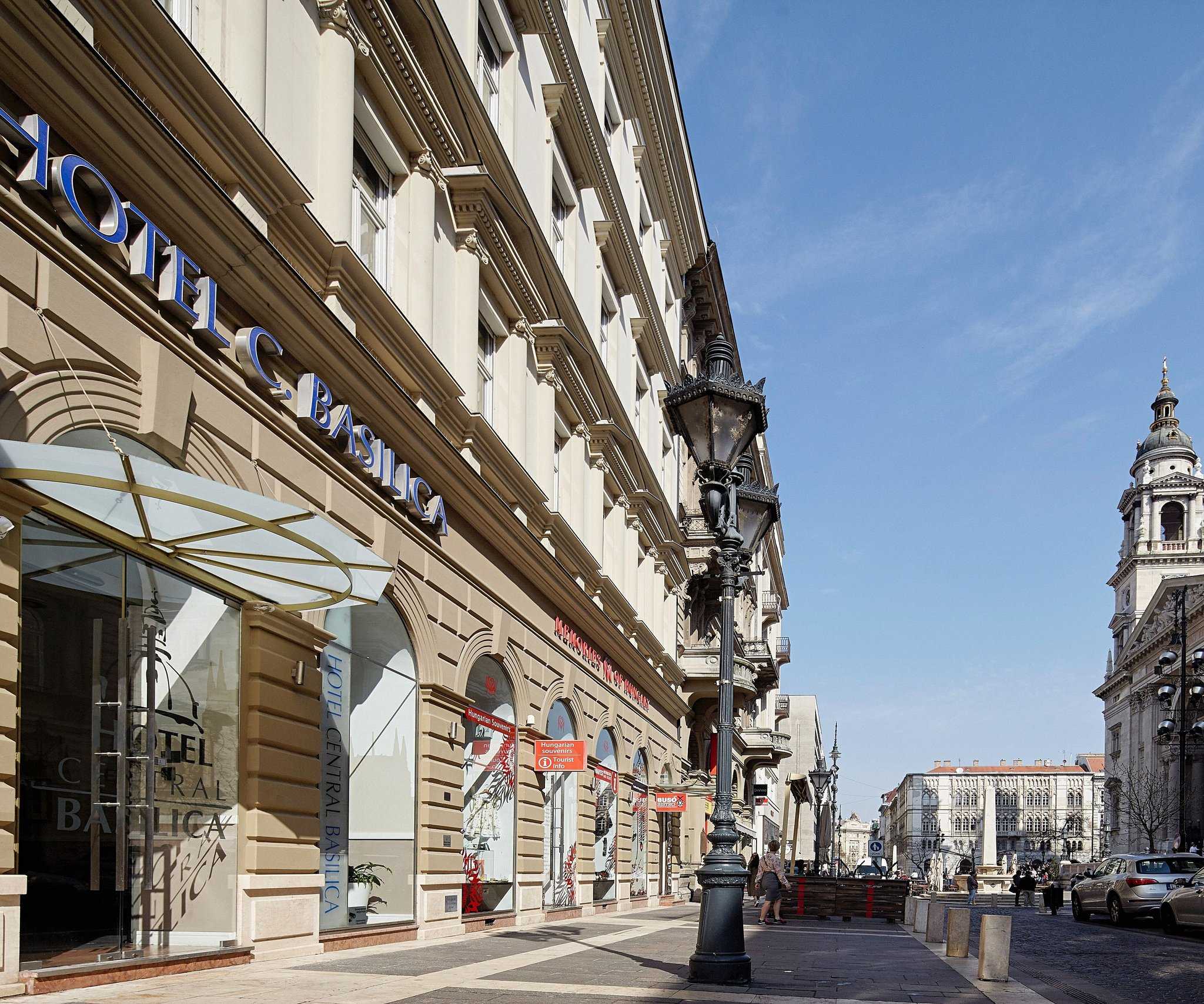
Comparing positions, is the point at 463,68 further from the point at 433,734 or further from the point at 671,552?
the point at 671,552

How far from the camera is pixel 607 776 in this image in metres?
28.4

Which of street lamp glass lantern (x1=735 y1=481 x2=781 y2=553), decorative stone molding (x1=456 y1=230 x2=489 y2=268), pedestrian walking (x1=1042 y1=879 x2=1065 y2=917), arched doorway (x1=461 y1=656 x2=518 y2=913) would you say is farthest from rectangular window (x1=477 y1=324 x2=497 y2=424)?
pedestrian walking (x1=1042 y1=879 x2=1065 y2=917)

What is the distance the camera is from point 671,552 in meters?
38.2

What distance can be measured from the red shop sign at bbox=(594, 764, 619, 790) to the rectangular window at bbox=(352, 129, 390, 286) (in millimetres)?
14068

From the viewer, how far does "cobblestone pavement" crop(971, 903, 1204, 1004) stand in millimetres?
13336

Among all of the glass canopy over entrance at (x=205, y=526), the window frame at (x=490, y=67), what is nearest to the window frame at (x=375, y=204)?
the window frame at (x=490, y=67)

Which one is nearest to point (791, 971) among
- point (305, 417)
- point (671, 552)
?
point (305, 417)

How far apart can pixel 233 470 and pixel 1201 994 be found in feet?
35.6

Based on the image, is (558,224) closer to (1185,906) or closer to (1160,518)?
(1185,906)

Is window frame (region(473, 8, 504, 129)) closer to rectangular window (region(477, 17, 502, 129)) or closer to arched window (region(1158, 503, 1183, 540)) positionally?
rectangular window (region(477, 17, 502, 129))

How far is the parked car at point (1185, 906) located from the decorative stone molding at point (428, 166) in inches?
670

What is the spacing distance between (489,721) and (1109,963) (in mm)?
9113

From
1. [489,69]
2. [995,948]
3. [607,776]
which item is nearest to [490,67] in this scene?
[489,69]

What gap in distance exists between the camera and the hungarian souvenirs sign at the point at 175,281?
8.95 m
